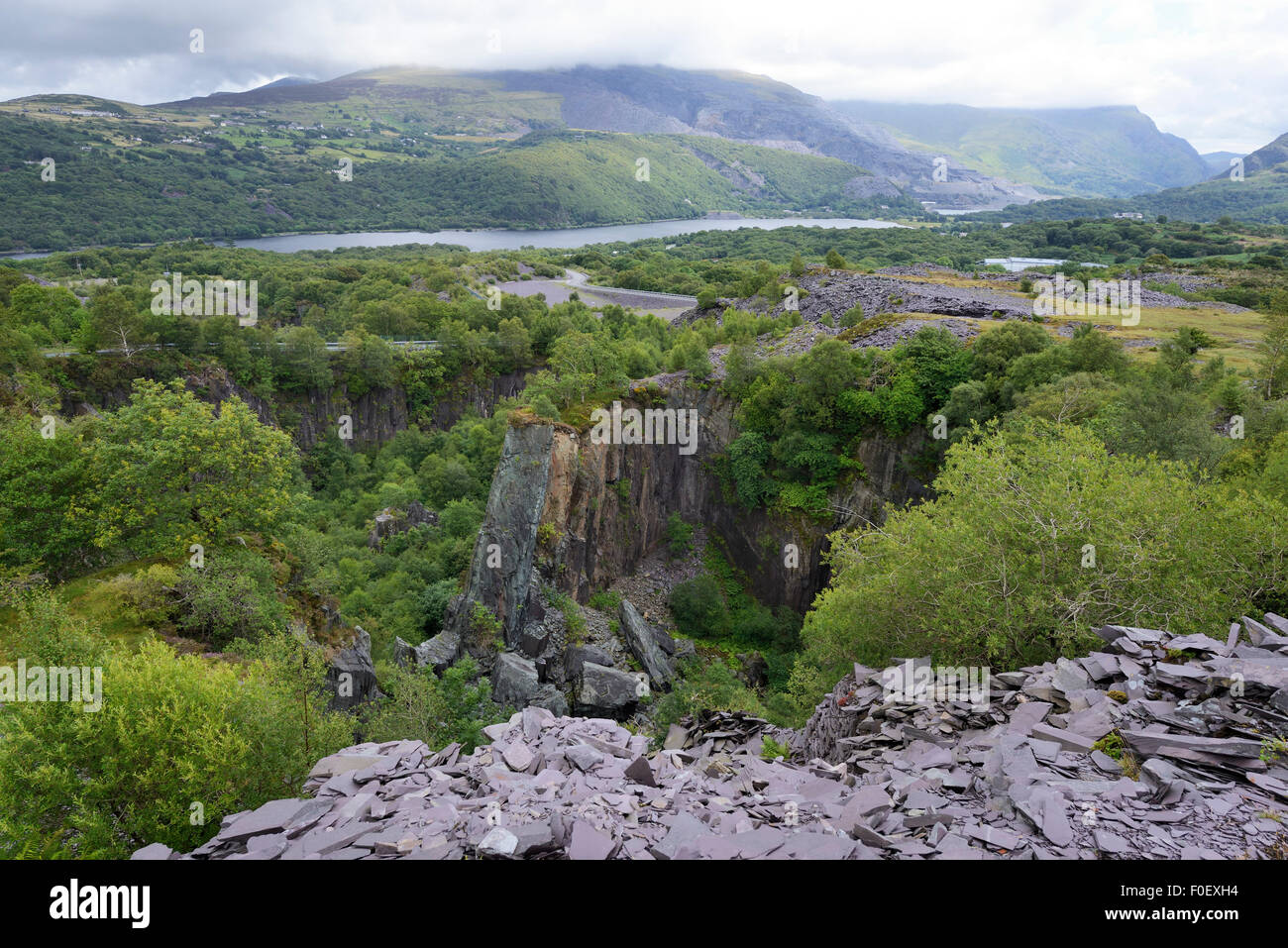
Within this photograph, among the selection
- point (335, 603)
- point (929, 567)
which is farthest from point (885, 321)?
point (335, 603)

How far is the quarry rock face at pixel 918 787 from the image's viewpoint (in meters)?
8.73

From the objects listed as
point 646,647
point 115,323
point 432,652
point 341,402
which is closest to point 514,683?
point 432,652

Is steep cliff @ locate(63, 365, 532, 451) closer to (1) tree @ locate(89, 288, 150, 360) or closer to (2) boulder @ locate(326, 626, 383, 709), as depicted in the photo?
(1) tree @ locate(89, 288, 150, 360)

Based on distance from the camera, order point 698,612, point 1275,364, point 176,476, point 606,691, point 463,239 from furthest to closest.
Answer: point 463,239, point 698,612, point 1275,364, point 606,691, point 176,476

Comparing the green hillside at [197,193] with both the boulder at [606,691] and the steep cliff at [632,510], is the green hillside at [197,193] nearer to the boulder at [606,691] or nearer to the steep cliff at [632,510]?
the steep cliff at [632,510]

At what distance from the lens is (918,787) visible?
10.6 m

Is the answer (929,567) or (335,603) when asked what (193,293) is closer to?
(335,603)

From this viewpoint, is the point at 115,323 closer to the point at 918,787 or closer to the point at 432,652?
the point at 432,652

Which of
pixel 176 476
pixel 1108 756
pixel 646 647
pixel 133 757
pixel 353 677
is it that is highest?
pixel 176 476

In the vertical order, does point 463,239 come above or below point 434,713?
above

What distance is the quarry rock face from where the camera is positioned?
8734 mm

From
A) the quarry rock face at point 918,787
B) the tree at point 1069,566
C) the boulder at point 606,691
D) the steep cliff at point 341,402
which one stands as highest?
the steep cliff at point 341,402

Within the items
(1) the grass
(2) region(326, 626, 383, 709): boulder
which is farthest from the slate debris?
(1) the grass

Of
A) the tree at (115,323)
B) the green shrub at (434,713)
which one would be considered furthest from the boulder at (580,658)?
the tree at (115,323)
